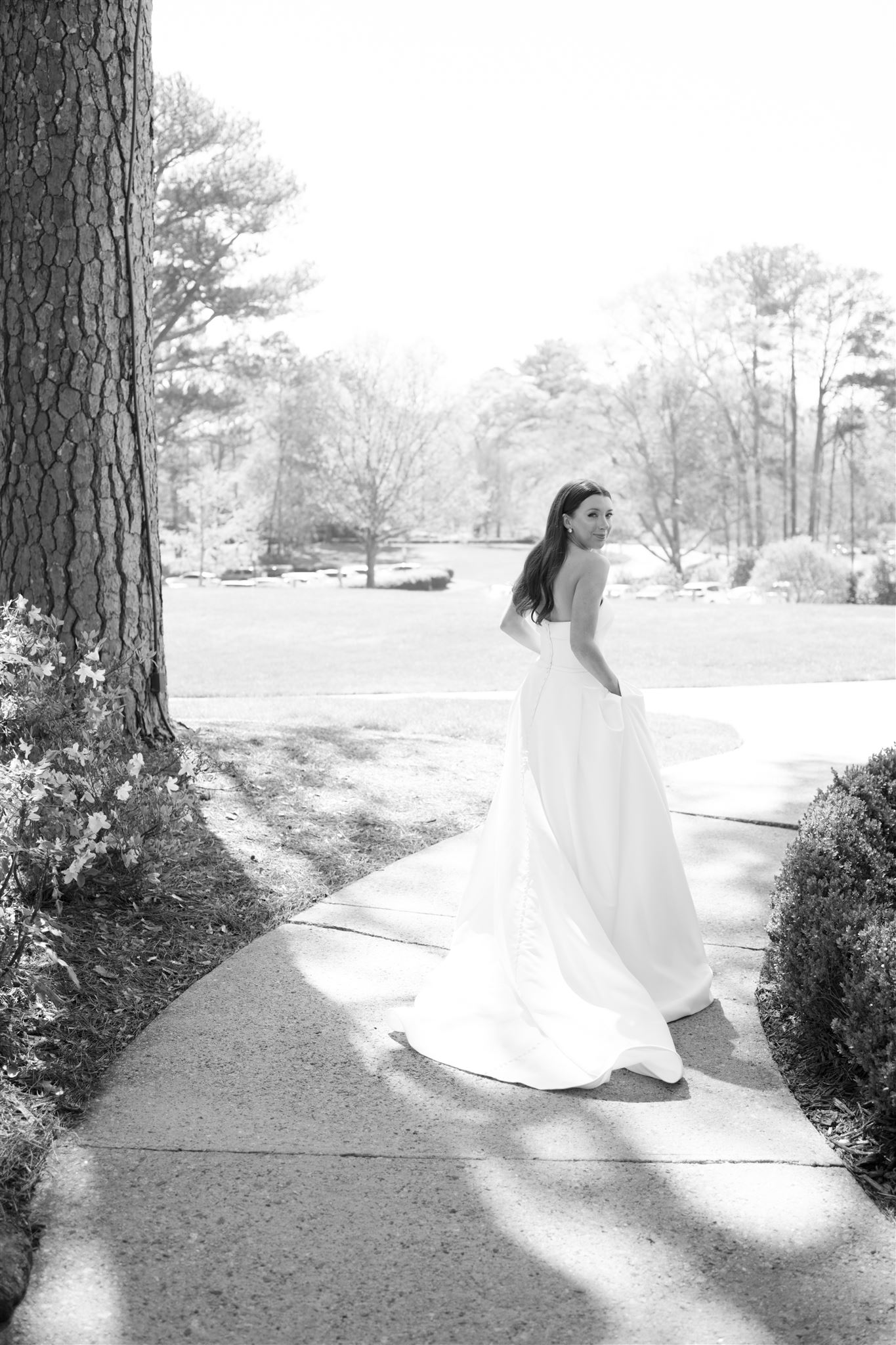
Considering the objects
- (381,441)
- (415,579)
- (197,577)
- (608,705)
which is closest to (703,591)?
(415,579)

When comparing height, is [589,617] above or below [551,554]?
below

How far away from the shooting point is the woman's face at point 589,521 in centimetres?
417

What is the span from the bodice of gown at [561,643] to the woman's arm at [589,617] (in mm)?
57

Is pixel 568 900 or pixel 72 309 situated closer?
pixel 568 900

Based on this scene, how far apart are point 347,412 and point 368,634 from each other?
65.9 feet

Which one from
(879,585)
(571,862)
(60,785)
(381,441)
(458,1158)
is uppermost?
(381,441)

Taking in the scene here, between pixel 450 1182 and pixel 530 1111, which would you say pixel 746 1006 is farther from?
pixel 450 1182

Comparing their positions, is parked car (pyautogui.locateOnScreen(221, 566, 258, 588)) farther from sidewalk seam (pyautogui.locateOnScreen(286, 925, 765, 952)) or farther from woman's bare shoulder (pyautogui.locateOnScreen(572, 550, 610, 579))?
woman's bare shoulder (pyautogui.locateOnScreen(572, 550, 610, 579))

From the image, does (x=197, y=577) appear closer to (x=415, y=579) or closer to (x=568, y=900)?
(x=415, y=579)

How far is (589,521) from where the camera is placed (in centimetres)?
417

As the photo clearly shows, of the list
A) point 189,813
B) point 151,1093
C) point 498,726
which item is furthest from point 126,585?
point 498,726

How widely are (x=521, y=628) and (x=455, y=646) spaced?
641 inches

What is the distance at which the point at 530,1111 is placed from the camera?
329 cm

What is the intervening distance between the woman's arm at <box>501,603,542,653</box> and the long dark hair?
0.42ft
